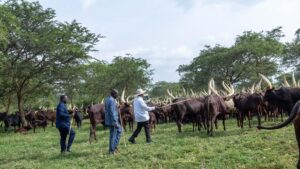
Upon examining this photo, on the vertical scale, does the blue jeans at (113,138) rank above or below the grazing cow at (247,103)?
below

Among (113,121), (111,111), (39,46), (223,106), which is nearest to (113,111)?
(111,111)

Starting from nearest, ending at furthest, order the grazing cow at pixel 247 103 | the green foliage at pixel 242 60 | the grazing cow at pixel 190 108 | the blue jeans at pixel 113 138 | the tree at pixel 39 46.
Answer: the blue jeans at pixel 113 138 → the grazing cow at pixel 247 103 → the grazing cow at pixel 190 108 → the tree at pixel 39 46 → the green foliage at pixel 242 60

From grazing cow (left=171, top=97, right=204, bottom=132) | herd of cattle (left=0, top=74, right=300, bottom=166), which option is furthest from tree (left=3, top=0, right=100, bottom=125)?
grazing cow (left=171, top=97, right=204, bottom=132)

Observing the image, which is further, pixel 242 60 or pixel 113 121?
pixel 242 60

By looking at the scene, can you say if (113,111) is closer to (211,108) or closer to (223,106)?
(211,108)

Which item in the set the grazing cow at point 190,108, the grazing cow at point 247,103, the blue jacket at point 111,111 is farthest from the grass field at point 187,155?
the grazing cow at point 190,108

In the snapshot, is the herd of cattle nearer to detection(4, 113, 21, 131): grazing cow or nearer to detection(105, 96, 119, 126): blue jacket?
detection(105, 96, 119, 126): blue jacket

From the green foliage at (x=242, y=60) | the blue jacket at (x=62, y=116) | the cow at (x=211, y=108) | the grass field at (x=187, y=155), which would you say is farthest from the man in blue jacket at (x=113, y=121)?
the green foliage at (x=242, y=60)

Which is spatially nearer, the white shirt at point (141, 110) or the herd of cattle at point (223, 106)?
the white shirt at point (141, 110)

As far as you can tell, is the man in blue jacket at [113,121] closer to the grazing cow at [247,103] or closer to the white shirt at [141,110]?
the white shirt at [141,110]

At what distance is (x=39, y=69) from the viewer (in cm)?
2953

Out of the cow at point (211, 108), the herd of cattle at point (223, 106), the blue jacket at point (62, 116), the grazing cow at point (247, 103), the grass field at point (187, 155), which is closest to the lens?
the grass field at point (187, 155)

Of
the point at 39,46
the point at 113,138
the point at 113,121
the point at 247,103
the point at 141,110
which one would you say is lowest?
the point at 113,138

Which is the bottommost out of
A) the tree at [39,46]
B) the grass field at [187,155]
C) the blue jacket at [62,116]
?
the grass field at [187,155]
